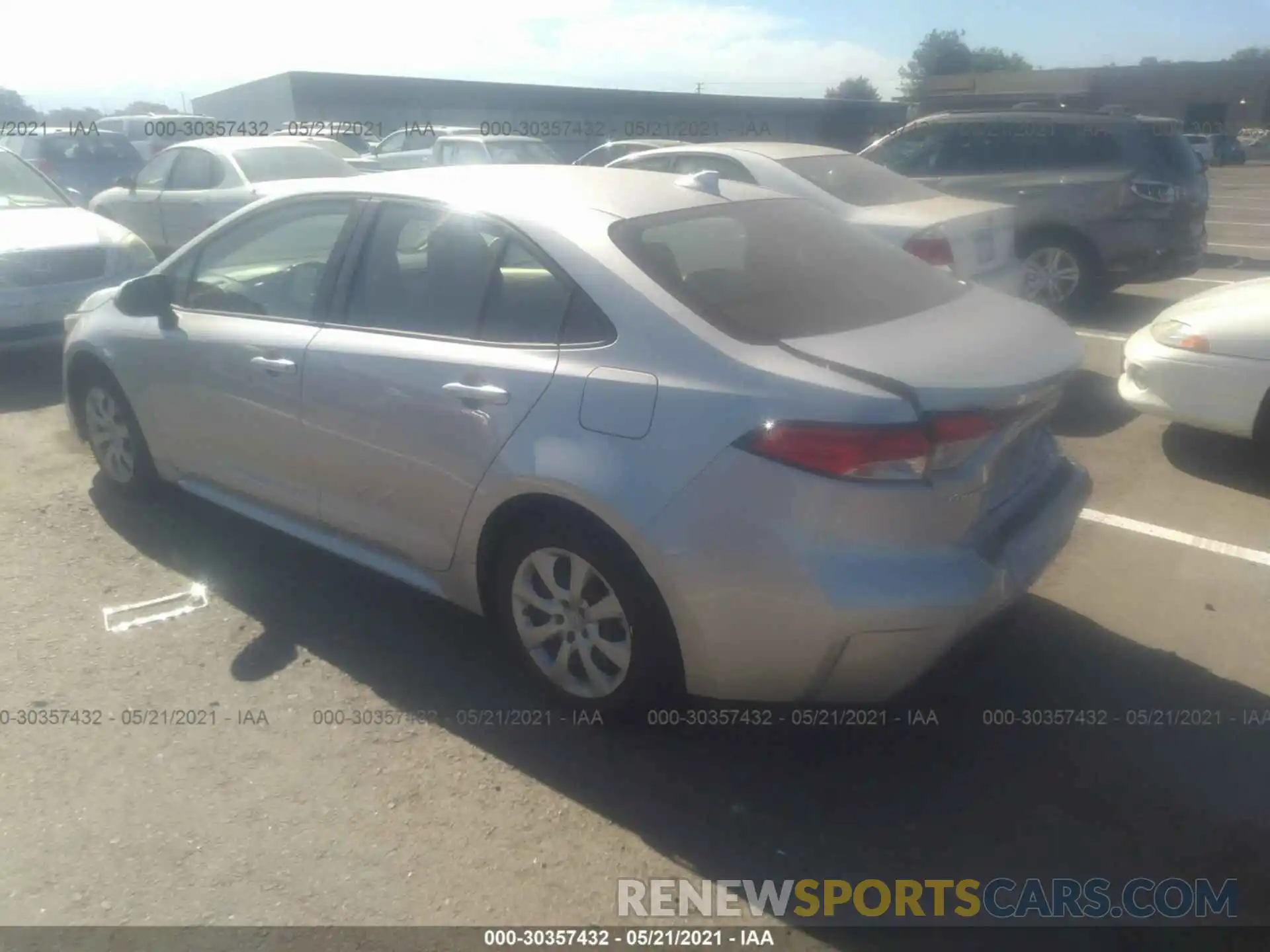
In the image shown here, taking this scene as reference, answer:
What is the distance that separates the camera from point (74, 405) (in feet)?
17.1

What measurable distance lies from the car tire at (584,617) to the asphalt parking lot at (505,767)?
18 centimetres

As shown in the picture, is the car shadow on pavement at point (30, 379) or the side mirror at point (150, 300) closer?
the side mirror at point (150, 300)

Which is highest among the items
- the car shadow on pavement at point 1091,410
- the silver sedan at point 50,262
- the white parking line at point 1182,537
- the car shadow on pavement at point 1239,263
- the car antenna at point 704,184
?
the car antenna at point 704,184

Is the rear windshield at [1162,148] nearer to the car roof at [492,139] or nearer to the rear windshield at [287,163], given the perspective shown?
the rear windshield at [287,163]

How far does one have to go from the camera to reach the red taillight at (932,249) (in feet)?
21.1

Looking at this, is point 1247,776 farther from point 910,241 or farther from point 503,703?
point 910,241

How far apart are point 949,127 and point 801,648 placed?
869 centimetres

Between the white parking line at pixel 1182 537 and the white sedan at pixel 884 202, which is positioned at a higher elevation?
the white sedan at pixel 884 202

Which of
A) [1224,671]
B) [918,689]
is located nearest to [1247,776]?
[1224,671]

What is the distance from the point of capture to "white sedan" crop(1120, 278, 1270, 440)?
17.0 ft

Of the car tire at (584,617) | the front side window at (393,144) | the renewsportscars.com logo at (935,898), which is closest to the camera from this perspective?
the renewsportscars.com logo at (935,898)

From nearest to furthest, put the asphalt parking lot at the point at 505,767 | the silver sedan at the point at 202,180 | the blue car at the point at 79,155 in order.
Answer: the asphalt parking lot at the point at 505,767, the silver sedan at the point at 202,180, the blue car at the point at 79,155

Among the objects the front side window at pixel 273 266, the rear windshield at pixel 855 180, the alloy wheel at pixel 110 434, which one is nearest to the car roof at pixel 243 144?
the rear windshield at pixel 855 180

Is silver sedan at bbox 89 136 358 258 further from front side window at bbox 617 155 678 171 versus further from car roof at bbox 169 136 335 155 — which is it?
front side window at bbox 617 155 678 171
